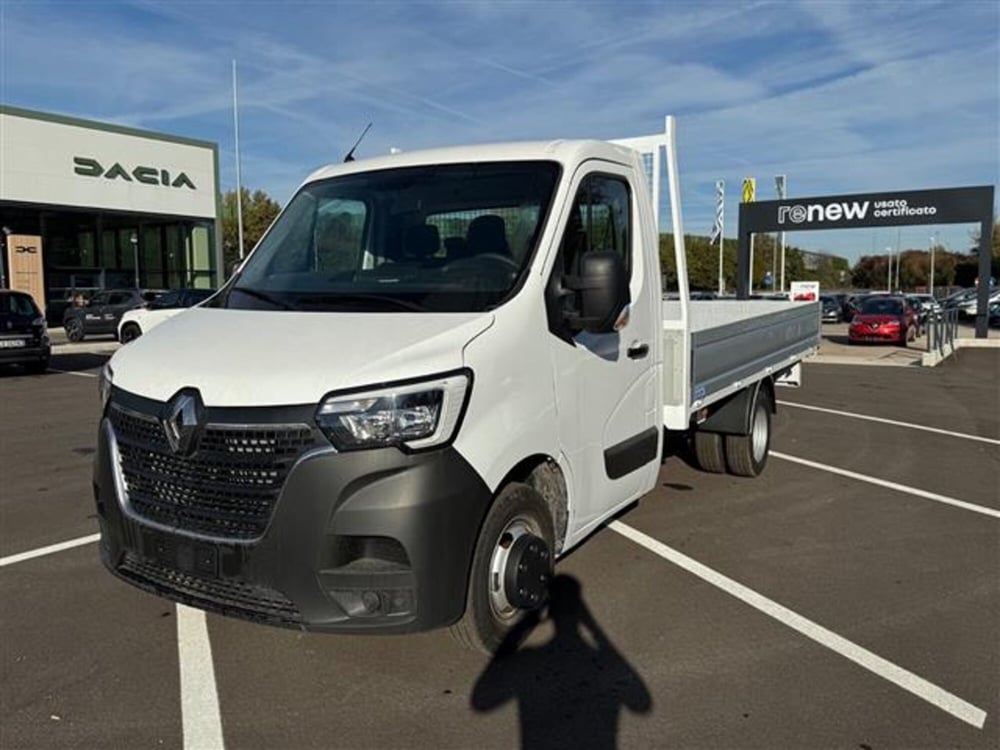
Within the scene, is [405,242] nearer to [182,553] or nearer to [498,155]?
[498,155]

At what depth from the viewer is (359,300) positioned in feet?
12.3

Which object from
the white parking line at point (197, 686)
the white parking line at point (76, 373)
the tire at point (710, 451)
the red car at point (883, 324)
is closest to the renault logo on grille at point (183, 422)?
the white parking line at point (197, 686)

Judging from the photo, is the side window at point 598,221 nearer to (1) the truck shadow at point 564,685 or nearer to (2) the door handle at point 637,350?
(2) the door handle at point 637,350

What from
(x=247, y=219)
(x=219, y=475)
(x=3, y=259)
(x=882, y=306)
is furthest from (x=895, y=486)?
(x=247, y=219)

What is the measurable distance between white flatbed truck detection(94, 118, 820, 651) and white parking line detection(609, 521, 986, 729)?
0.70 metres

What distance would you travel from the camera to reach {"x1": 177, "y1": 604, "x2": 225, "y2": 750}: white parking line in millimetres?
3182

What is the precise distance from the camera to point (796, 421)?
10.8m

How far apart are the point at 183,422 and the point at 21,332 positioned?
15421 millimetres

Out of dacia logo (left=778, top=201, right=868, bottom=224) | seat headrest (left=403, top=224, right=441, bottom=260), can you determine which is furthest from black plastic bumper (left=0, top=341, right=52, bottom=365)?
dacia logo (left=778, top=201, right=868, bottom=224)

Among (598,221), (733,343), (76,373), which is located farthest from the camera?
(76,373)

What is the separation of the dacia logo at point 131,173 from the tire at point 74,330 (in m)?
8.22

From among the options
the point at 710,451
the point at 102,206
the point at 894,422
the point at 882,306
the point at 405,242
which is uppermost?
the point at 102,206

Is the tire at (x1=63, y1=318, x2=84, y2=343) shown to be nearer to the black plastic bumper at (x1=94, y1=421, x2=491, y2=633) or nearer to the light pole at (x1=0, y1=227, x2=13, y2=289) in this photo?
the light pole at (x1=0, y1=227, x2=13, y2=289)

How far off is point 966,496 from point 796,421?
12.9 ft
